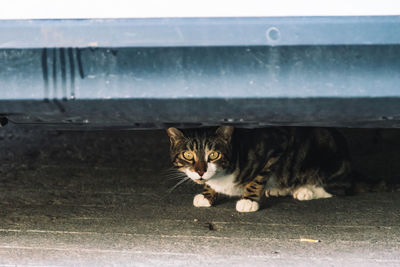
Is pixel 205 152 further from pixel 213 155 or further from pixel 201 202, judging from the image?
pixel 201 202

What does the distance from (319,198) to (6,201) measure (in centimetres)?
156

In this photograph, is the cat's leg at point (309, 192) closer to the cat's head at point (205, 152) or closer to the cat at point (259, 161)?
the cat at point (259, 161)

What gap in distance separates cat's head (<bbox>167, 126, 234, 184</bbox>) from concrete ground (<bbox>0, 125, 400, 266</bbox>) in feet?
0.57

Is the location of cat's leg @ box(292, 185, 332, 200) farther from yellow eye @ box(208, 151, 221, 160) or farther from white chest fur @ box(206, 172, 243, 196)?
yellow eye @ box(208, 151, 221, 160)

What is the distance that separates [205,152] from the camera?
100 inches

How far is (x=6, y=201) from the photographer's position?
244cm

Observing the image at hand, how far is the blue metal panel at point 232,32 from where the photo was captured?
53.6 inches

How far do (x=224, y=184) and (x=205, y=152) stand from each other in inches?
9.7

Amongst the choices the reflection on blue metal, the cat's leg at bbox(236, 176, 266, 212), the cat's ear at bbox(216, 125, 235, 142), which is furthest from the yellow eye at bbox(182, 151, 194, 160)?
the reflection on blue metal

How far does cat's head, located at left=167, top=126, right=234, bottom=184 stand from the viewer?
2.54m

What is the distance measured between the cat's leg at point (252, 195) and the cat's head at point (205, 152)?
0.16m

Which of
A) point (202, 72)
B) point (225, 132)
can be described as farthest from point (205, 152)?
point (202, 72)

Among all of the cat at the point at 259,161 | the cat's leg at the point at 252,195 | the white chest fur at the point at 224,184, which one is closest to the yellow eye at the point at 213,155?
the cat at the point at 259,161

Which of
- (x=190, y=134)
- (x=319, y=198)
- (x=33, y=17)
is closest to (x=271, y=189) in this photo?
(x=319, y=198)
